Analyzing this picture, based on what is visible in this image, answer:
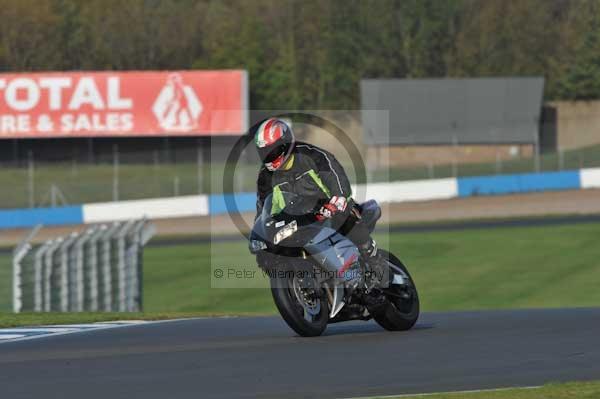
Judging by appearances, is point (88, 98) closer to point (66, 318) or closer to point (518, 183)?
point (518, 183)

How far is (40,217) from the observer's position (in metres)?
41.6

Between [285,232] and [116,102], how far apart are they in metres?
45.1

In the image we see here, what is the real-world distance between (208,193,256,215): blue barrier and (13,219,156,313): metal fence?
17079 millimetres

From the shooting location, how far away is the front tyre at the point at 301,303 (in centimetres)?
981

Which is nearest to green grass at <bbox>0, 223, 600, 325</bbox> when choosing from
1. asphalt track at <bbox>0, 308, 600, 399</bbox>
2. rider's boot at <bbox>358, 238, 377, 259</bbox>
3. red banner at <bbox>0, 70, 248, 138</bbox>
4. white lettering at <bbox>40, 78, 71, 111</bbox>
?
asphalt track at <bbox>0, 308, 600, 399</bbox>

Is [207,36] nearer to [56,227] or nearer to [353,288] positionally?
[56,227]

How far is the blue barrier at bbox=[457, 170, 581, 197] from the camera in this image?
44.2m

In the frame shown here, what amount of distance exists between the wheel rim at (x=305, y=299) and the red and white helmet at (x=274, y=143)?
3.24 feet

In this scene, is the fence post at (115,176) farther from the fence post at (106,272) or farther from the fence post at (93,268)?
the fence post at (93,268)

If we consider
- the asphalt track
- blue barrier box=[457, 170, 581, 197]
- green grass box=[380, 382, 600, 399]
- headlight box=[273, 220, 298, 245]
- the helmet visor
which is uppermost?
blue barrier box=[457, 170, 581, 197]

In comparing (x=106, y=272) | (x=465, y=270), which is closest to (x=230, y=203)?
(x=465, y=270)

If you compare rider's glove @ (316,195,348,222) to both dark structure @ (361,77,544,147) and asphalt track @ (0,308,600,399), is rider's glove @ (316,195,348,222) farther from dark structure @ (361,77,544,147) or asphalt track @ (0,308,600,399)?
dark structure @ (361,77,544,147)

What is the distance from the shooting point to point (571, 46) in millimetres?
71625

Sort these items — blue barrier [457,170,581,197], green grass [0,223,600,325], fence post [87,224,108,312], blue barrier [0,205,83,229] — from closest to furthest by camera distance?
fence post [87,224,108,312], green grass [0,223,600,325], blue barrier [0,205,83,229], blue barrier [457,170,581,197]
